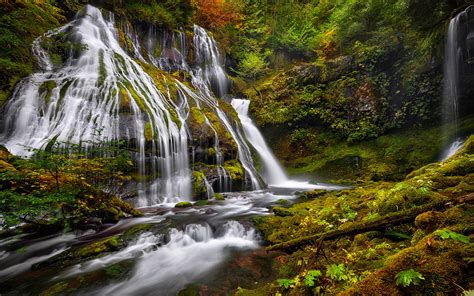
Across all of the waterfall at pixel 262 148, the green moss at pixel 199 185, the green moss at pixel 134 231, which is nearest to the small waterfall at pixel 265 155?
the waterfall at pixel 262 148

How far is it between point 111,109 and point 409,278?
10.8 m

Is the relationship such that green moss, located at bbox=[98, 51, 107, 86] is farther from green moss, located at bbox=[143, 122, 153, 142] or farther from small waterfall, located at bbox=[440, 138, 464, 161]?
small waterfall, located at bbox=[440, 138, 464, 161]

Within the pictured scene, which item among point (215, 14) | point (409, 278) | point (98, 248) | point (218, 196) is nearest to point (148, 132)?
point (218, 196)

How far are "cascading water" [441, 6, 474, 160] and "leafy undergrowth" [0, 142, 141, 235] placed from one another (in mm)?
12748

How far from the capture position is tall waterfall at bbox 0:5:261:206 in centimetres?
893

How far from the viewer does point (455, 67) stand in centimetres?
1059

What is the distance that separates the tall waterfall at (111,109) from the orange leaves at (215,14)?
10.9 m

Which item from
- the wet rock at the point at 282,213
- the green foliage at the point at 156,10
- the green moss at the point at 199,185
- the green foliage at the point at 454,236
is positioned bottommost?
the wet rock at the point at 282,213

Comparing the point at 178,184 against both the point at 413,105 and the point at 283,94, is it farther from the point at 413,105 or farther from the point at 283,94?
the point at 413,105

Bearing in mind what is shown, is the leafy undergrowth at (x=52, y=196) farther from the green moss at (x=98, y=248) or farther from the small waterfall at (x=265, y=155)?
the small waterfall at (x=265, y=155)

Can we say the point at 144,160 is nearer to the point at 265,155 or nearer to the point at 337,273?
the point at 265,155

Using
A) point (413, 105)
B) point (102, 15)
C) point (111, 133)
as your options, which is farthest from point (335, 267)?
point (102, 15)

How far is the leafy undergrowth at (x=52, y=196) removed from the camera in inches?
164

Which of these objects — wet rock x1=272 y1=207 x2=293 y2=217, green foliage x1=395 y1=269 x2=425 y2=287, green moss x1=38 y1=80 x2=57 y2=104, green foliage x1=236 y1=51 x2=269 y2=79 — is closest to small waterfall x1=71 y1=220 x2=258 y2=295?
wet rock x1=272 y1=207 x2=293 y2=217
